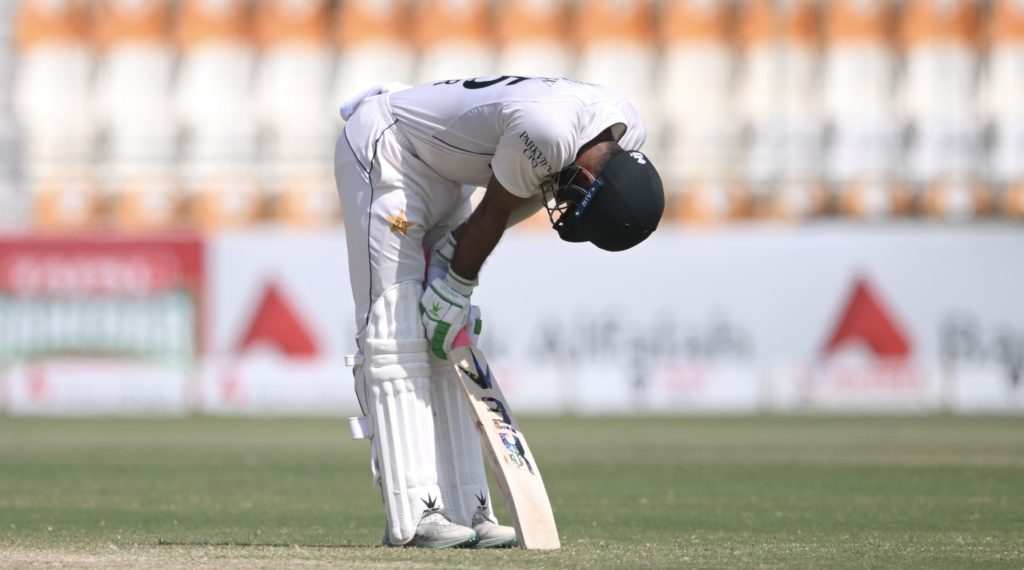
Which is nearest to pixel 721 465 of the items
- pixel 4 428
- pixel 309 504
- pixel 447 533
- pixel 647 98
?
pixel 309 504

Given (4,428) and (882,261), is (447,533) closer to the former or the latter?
(4,428)

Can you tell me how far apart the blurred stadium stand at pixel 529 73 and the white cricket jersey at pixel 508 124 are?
16227 mm

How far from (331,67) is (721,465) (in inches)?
548

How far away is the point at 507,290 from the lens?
22.0m

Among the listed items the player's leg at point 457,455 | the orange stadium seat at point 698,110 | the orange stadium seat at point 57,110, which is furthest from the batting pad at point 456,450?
the orange stadium seat at point 57,110

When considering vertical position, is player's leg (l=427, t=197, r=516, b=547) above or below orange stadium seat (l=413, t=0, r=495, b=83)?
below

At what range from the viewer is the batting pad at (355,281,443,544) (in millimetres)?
6328

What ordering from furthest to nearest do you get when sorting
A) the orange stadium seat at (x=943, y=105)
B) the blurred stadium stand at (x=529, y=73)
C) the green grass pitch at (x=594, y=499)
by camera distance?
the blurred stadium stand at (x=529, y=73), the orange stadium seat at (x=943, y=105), the green grass pitch at (x=594, y=499)

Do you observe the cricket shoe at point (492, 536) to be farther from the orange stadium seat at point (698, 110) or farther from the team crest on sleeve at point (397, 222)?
the orange stadium seat at point (698, 110)

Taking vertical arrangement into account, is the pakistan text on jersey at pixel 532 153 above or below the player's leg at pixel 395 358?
above

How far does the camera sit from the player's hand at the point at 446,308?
6324 mm

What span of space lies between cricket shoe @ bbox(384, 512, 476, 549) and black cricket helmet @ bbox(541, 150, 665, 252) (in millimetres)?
1164

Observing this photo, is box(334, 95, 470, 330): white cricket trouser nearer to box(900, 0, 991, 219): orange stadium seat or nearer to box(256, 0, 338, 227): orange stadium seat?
box(256, 0, 338, 227): orange stadium seat

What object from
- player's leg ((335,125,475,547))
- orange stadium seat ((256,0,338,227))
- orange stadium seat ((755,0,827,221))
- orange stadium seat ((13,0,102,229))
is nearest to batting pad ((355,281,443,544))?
player's leg ((335,125,475,547))
